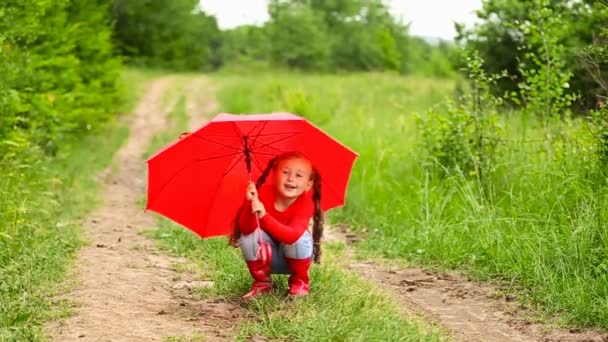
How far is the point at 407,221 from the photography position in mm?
8305

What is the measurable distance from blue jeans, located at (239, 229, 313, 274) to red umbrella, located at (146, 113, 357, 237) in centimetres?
31

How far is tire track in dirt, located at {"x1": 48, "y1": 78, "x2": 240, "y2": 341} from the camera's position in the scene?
4.77 metres

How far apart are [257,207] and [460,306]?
1.75m

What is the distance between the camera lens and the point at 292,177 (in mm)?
5457

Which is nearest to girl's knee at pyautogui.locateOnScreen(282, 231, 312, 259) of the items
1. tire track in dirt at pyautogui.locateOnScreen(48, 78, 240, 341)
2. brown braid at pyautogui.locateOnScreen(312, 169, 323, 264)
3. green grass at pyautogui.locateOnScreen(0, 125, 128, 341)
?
brown braid at pyautogui.locateOnScreen(312, 169, 323, 264)

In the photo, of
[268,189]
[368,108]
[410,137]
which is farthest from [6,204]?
[368,108]

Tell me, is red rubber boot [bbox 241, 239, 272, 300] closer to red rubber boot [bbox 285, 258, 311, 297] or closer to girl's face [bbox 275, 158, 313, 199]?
red rubber boot [bbox 285, 258, 311, 297]

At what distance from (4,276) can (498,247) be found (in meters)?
3.86

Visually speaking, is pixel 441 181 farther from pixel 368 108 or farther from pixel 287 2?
pixel 287 2

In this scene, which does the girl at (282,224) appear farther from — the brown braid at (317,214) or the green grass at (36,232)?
the green grass at (36,232)

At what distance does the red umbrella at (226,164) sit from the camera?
5387 millimetres

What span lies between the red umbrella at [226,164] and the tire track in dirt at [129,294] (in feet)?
1.98

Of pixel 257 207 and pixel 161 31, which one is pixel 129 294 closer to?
pixel 257 207

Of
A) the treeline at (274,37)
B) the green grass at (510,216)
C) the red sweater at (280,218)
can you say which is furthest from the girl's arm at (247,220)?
the treeline at (274,37)
